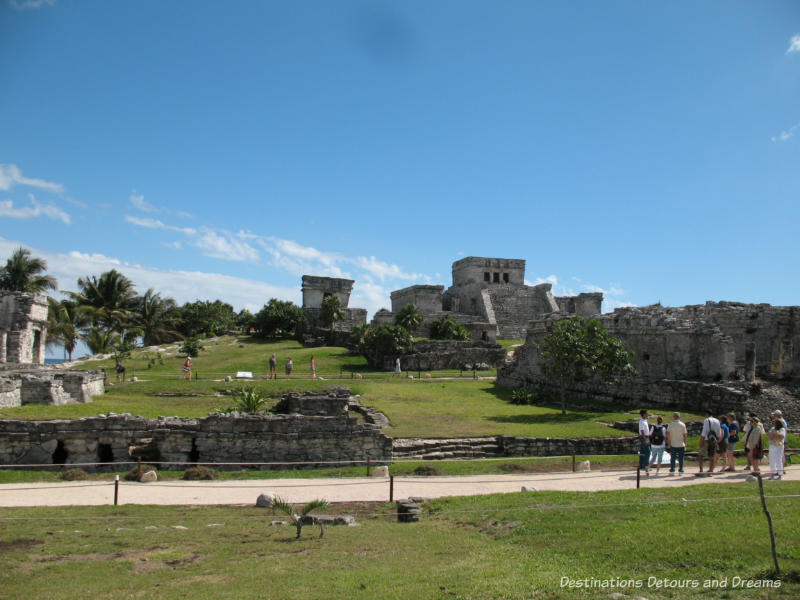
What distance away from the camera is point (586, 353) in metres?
21.8

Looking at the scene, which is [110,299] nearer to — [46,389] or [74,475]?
[46,389]

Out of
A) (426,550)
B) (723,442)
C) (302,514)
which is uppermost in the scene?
(723,442)

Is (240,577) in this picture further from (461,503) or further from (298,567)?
(461,503)

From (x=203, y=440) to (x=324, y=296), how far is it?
122ft

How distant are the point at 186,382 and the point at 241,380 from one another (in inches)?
99.2

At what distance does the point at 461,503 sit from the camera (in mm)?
10266

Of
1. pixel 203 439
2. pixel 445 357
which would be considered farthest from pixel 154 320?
pixel 203 439

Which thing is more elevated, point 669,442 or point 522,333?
point 522,333

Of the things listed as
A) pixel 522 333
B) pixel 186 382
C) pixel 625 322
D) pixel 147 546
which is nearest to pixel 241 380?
pixel 186 382

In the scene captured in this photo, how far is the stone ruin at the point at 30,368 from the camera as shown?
1875 cm

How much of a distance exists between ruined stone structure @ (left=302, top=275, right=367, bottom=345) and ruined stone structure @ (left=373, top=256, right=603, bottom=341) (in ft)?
6.35

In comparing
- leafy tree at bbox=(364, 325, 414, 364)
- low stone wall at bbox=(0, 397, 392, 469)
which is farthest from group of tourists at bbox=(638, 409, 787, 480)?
leafy tree at bbox=(364, 325, 414, 364)

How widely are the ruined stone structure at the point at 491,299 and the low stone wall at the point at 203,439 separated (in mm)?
32863

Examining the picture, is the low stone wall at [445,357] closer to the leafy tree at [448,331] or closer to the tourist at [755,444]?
the leafy tree at [448,331]
